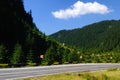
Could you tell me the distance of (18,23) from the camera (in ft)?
592

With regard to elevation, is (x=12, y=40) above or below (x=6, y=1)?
below

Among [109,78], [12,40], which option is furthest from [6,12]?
[109,78]

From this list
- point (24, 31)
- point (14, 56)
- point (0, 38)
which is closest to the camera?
point (14, 56)

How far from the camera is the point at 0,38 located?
6014 inches

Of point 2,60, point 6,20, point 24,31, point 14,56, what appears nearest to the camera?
point 2,60

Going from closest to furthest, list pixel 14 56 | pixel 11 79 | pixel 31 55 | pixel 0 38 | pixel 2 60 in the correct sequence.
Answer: pixel 11 79 → pixel 2 60 → pixel 14 56 → pixel 31 55 → pixel 0 38

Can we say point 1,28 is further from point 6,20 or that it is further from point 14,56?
point 14,56

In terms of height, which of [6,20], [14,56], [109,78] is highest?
[6,20]

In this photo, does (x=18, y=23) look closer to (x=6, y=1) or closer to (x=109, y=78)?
(x=6, y=1)

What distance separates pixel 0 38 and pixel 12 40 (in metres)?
6.47

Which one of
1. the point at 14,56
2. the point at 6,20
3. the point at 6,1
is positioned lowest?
the point at 14,56

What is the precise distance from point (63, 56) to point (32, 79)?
8563 centimetres

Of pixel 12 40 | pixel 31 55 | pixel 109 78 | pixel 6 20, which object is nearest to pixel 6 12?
pixel 6 20

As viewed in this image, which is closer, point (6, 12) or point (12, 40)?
point (12, 40)
